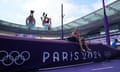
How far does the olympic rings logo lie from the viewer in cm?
370

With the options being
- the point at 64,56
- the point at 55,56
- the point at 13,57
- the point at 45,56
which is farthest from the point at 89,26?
the point at 13,57

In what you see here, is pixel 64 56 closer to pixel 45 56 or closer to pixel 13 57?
pixel 45 56

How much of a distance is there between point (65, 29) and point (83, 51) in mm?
18946

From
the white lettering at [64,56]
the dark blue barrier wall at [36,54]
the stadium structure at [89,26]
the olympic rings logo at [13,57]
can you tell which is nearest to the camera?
the olympic rings logo at [13,57]

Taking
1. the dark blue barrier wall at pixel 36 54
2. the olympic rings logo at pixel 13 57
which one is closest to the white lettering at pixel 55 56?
the dark blue barrier wall at pixel 36 54

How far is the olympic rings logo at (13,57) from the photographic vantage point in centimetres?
370

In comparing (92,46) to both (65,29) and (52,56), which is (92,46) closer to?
(52,56)

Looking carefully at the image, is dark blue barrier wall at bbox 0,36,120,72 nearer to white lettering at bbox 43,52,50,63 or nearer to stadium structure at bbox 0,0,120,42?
white lettering at bbox 43,52,50,63

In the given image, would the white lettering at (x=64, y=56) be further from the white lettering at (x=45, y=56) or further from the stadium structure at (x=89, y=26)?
the stadium structure at (x=89, y=26)

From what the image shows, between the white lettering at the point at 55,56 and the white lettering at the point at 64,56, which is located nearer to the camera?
the white lettering at the point at 55,56

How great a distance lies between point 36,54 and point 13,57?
0.76 metres

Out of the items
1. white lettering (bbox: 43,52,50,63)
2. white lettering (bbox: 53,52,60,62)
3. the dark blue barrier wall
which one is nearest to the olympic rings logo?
the dark blue barrier wall

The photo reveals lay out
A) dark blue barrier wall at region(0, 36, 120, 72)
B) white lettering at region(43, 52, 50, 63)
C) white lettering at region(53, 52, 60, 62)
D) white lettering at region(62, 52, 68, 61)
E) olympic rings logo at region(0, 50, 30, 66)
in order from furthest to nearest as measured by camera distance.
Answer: white lettering at region(62, 52, 68, 61) → white lettering at region(53, 52, 60, 62) → white lettering at region(43, 52, 50, 63) → dark blue barrier wall at region(0, 36, 120, 72) → olympic rings logo at region(0, 50, 30, 66)

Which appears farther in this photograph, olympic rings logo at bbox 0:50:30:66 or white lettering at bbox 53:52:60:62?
white lettering at bbox 53:52:60:62
